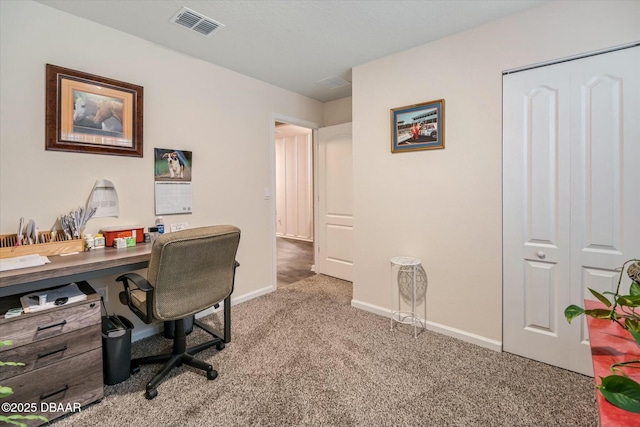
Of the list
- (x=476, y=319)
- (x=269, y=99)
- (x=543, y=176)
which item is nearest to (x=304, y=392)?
(x=476, y=319)

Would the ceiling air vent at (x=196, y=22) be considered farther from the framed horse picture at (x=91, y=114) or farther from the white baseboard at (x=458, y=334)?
the white baseboard at (x=458, y=334)

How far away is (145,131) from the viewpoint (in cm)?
257

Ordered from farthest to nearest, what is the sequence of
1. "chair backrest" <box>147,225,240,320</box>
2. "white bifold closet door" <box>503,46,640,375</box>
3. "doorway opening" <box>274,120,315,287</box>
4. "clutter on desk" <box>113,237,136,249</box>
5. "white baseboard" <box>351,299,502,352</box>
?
"doorway opening" <box>274,120,315,287</box> → "white baseboard" <box>351,299,502,352</box> → "clutter on desk" <box>113,237,136,249</box> → "white bifold closet door" <box>503,46,640,375</box> → "chair backrest" <box>147,225,240,320</box>

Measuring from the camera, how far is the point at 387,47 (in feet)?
8.79

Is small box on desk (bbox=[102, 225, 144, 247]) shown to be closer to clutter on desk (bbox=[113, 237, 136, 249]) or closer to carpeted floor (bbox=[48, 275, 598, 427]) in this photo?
clutter on desk (bbox=[113, 237, 136, 249])

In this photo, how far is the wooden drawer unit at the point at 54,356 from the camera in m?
1.53

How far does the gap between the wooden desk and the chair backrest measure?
1.81 metres

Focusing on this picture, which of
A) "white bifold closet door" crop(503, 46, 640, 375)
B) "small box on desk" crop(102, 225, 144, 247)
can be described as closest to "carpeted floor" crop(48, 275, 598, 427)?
"white bifold closet door" crop(503, 46, 640, 375)

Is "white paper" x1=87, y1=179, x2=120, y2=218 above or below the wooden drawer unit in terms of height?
above

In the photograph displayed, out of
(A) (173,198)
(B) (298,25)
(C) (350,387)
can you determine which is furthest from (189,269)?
(B) (298,25)

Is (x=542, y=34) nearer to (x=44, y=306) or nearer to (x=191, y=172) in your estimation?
(x=191, y=172)

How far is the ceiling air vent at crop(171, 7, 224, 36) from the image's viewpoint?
7.11 feet

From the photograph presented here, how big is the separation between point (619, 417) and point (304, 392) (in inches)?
62.7

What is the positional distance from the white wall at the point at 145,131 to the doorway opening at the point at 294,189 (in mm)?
2764
